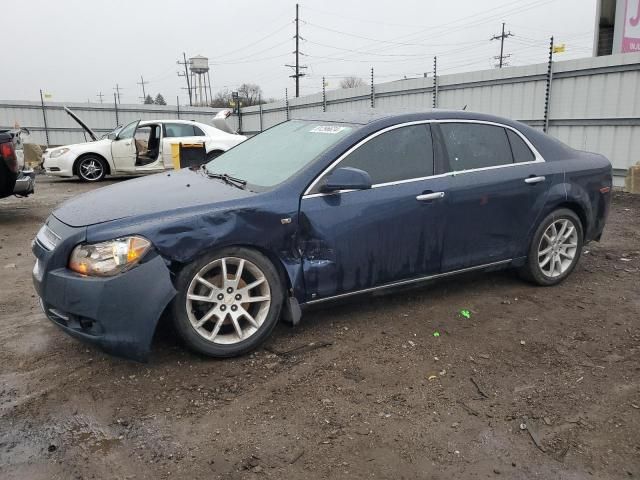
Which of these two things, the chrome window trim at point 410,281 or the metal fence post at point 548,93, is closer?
the chrome window trim at point 410,281

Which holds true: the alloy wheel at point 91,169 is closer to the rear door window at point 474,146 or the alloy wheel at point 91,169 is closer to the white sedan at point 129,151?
the white sedan at point 129,151

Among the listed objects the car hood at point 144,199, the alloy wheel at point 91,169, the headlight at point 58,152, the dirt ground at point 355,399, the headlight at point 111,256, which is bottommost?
the dirt ground at point 355,399

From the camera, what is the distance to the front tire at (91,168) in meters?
12.9

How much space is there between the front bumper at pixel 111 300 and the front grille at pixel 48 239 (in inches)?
2.3

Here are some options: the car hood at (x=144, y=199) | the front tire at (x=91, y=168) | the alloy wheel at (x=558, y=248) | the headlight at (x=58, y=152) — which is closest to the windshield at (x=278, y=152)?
the car hood at (x=144, y=199)

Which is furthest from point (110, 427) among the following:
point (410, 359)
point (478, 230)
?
point (478, 230)

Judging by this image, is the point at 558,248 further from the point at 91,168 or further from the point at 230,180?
the point at 91,168

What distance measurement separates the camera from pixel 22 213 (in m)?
9.09

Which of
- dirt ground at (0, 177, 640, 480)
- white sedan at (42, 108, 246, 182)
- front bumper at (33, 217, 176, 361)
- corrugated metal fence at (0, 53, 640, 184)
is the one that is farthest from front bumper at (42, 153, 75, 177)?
front bumper at (33, 217, 176, 361)

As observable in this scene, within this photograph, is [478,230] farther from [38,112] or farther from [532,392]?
[38,112]

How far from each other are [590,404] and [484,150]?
217cm

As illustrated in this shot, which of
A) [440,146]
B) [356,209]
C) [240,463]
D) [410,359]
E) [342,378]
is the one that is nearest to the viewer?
[240,463]

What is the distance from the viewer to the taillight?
Answer: 7.33 metres

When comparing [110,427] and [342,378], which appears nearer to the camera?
[110,427]
